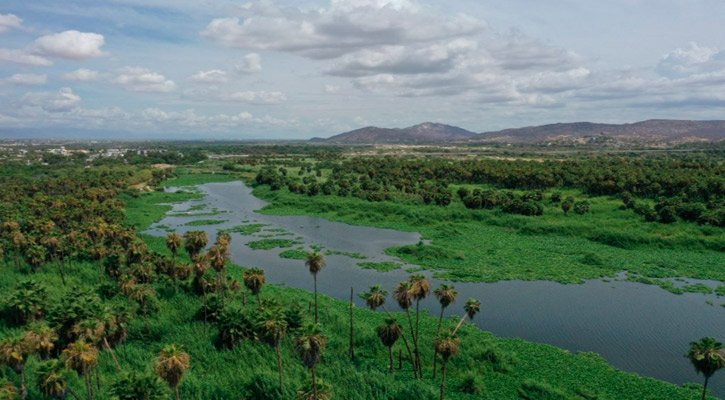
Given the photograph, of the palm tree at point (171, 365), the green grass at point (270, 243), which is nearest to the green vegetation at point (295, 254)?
the green grass at point (270, 243)

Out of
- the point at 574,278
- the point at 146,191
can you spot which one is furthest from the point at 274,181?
the point at 574,278

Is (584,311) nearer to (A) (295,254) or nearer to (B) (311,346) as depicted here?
(B) (311,346)

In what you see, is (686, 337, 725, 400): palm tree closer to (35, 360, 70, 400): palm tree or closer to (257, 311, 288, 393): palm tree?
(257, 311, 288, 393): palm tree

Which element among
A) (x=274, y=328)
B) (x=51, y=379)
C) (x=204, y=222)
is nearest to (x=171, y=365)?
(x=51, y=379)

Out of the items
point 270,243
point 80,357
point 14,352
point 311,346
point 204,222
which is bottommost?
point 270,243

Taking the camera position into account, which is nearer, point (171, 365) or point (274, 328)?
point (171, 365)

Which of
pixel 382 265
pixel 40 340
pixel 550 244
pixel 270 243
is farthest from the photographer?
pixel 270 243

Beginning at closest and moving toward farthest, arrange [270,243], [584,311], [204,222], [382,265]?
[584,311] → [382,265] → [270,243] → [204,222]
